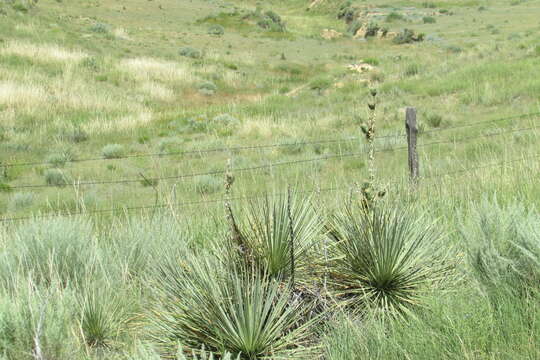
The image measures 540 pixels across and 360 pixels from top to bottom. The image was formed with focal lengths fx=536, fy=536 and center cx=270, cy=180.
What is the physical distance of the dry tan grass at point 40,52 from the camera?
70.5 feet

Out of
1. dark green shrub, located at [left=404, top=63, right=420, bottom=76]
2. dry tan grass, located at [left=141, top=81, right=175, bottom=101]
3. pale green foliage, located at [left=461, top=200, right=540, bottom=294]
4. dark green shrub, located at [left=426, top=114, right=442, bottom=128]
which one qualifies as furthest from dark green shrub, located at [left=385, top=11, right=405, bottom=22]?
pale green foliage, located at [left=461, top=200, right=540, bottom=294]

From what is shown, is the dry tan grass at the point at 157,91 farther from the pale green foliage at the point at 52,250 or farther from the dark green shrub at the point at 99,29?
the pale green foliage at the point at 52,250

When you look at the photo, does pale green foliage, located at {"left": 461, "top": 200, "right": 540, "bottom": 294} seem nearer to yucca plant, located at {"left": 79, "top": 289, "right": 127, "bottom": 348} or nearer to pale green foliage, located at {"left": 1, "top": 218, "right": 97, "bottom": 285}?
yucca plant, located at {"left": 79, "top": 289, "right": 127, "bottom": 348}

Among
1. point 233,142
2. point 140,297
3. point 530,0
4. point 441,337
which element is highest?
point 530,0

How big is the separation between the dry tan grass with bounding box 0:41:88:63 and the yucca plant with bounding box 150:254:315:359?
21.1 meters

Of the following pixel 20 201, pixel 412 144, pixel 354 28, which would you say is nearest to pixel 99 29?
pixel 354 28

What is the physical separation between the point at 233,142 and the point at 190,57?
17810 mm

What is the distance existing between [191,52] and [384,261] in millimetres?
28823

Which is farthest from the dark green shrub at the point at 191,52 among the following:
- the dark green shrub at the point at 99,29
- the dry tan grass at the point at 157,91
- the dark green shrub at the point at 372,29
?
the dark green shrub at the point at 372,29

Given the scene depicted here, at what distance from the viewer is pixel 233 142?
44.0 feet

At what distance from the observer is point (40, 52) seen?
2223 centimetres

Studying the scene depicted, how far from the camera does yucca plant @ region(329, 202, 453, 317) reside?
10.3 feet

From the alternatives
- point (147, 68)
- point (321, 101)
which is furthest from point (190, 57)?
point (321, 101)

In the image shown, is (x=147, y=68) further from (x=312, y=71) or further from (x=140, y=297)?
(x=140, y=297)
